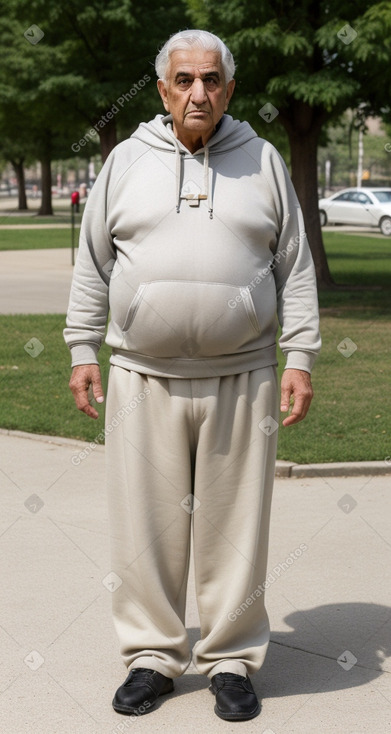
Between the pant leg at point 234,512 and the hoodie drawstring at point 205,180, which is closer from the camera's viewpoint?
the hoodie drawstring at point 205,180

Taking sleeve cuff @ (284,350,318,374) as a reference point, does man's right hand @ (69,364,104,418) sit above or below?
below

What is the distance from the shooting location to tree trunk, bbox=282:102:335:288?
18969mm

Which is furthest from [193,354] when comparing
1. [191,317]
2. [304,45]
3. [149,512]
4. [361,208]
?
[361,208]

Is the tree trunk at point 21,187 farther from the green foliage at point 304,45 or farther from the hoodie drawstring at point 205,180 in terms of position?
the hoodie drawstring at point 205,180

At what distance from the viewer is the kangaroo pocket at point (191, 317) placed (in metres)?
3.74

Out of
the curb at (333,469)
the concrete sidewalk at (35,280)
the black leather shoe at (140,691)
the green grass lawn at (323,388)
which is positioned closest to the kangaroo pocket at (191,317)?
the black leather shoe at (140,691)

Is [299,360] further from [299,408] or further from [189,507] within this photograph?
[189,507]

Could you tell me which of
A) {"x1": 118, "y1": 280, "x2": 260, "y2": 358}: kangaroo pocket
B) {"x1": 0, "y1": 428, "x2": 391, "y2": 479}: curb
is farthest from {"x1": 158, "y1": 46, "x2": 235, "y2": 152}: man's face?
{"x1": 0, "y1": 428, "x2": 391, "y2": 479}: curb

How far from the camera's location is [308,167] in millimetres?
19672

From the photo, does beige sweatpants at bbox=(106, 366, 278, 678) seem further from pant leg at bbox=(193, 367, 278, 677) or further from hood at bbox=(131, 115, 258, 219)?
hood at bbox=(131, 115, 258, 219)

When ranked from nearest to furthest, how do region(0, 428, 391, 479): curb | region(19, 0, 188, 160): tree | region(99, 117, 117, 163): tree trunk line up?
region(0, 428, 391, 479): curb, region(19, 0, 188, 160): tree, region(99, 117, 117, 163): tree trunk

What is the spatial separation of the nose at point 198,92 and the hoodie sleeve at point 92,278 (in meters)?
0.37

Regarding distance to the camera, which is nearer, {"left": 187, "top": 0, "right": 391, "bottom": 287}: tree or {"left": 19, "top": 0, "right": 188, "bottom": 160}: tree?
{"left": 187, "top": 0, "right": 391, "bottom": 287}: tree

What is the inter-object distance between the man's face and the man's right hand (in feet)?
2.82
